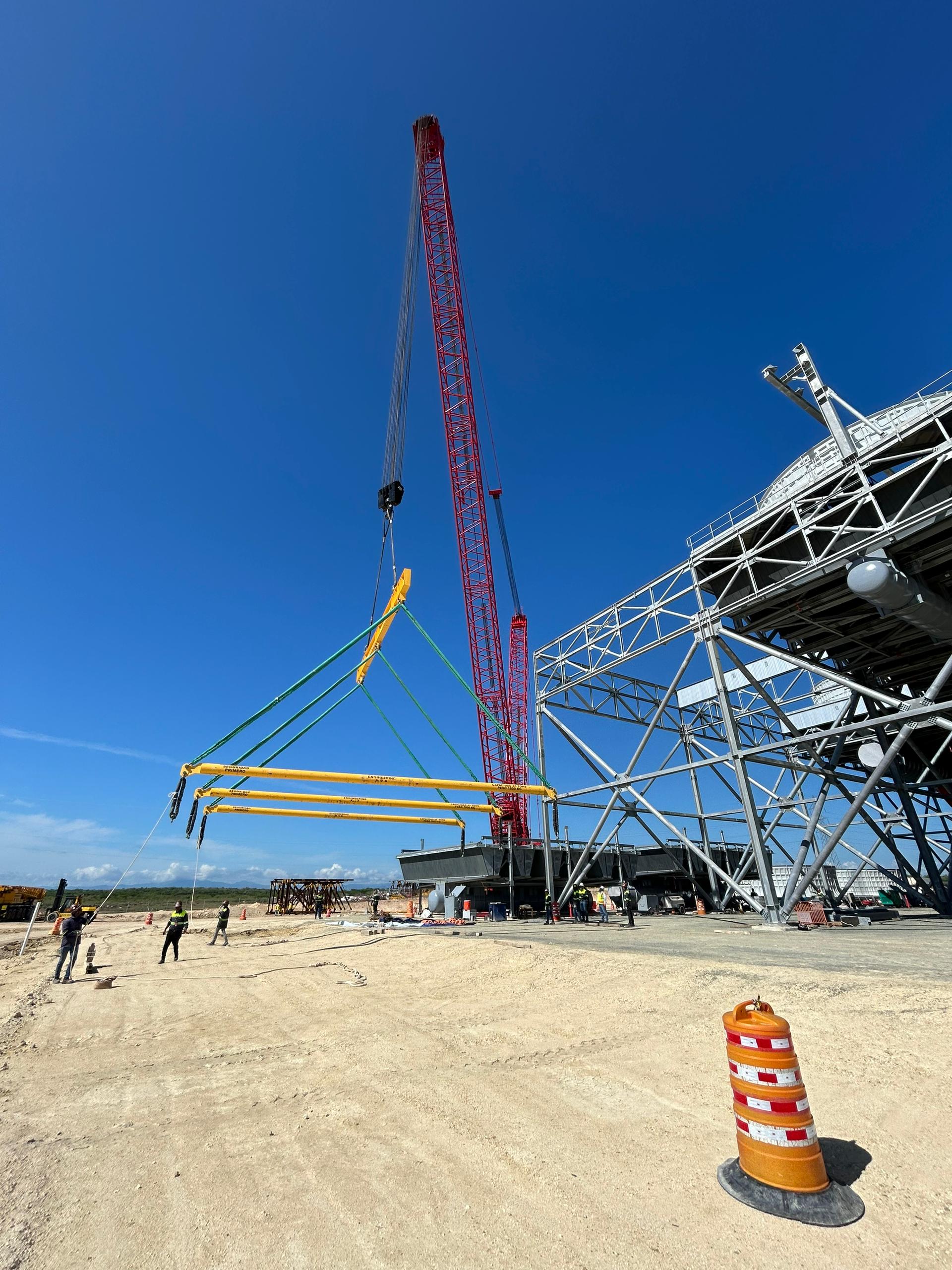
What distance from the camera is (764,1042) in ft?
13.8

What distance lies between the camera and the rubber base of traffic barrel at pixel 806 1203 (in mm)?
3762

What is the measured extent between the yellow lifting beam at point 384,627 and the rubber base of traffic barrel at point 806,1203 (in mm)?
21595

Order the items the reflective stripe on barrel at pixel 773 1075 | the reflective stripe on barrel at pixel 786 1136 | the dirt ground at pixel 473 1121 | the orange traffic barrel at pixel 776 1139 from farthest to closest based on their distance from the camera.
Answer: the reflective stripe on barrel at pixel 773 1075 → the reflective stripe on barrel at pixel 786 1136 → the orange traffic barrel at pixel 776 1139 → the dirt ground at pixel 473 1121

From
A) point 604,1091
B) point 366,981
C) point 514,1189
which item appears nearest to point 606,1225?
point 514,1189

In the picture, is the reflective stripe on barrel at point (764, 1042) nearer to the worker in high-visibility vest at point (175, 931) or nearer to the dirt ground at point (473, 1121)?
the dirt ground at point (473, 1121)

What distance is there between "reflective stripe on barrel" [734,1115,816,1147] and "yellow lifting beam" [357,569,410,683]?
70.5 feet

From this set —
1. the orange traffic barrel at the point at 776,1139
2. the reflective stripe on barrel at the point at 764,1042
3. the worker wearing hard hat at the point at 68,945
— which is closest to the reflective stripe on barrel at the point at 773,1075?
the orange traffic barrel at the point at 776,1139

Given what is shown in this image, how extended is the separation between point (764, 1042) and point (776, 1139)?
0.59 metres

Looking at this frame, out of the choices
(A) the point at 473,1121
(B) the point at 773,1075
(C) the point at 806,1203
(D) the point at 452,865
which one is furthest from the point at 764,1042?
(D) the point at 452,865

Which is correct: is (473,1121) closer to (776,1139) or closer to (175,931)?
(776,1139)

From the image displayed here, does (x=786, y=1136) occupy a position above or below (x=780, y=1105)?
below

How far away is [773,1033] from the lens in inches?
165

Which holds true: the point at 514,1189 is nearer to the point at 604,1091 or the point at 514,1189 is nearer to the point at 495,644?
the point at 604,1091

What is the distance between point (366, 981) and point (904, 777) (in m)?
26.9
